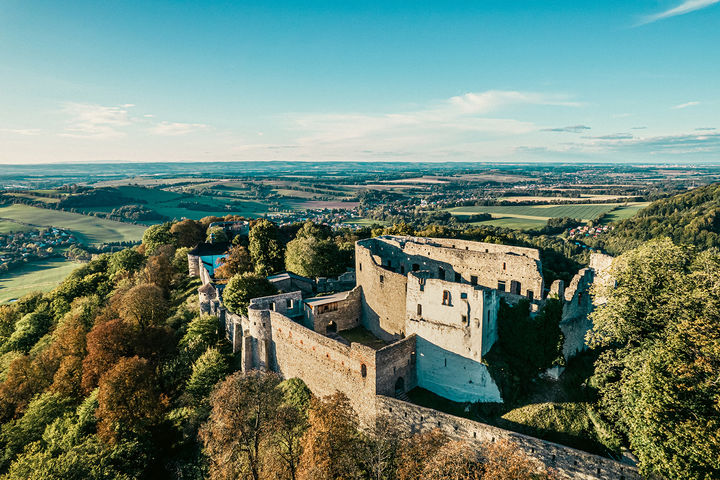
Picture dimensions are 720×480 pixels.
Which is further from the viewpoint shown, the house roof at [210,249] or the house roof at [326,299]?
the house roof at [210,249]

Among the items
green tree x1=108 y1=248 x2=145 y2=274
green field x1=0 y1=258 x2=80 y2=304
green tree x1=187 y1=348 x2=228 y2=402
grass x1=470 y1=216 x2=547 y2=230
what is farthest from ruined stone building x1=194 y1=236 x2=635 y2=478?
green field x1=0 y1=258 x2=80 y2=304

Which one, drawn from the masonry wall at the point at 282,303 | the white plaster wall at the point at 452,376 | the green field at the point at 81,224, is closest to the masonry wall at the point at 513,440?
the white plaster wall at the point at 452,376

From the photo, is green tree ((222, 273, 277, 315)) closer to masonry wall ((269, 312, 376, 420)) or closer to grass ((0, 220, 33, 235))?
masonry wall ((269, 312, 376, 420))

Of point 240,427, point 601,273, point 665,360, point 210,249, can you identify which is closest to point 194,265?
point 210,249

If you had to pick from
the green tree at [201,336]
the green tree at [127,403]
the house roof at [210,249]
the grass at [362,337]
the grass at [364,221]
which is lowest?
the green tree at [127,403]

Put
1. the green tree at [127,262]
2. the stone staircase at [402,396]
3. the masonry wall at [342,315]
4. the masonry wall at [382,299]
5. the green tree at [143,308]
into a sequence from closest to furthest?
the stone staircase at [402,396]
the masonry wall at [382,299]
the masonry wall at [342,315]
the green tree at [143,308]
the green tree at [127,262]

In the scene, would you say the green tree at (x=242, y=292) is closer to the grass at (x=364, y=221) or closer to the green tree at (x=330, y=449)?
the green tree at (x=330, y=449)

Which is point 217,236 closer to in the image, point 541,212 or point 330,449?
point 330,449
